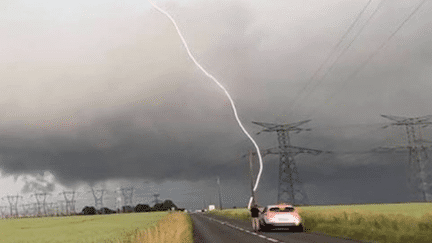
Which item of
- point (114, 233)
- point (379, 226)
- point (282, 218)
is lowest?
point (114, 233)

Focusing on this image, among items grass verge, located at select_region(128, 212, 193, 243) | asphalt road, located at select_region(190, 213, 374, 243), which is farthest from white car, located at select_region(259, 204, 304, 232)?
grass verge, located at select_region(128, 212, 193, 243)

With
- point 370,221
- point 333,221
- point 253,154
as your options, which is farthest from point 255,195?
point 370,221

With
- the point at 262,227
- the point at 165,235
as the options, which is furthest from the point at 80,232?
the point at 165,235

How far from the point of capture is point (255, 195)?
188 feet

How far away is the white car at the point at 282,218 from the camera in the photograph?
92.2 ft

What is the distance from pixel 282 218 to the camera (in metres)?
28.2

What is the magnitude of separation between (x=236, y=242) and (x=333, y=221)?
32.2ft

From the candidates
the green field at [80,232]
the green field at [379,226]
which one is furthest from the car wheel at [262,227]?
the green field at [80,232]

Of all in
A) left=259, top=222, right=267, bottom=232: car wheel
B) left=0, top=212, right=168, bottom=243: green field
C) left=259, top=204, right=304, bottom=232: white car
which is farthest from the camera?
left=0, top=212, right=168, bottom=243: green field

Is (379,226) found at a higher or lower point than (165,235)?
lower

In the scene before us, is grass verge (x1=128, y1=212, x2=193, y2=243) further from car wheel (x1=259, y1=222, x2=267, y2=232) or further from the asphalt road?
car wheel (x1=259, y1=222, x2=267, y2=232)

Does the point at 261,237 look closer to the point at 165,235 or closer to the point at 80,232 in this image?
the point at 165,235

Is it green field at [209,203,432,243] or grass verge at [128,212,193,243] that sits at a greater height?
grass verge at [128,212,193,243]

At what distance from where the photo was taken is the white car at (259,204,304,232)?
1106 inches
